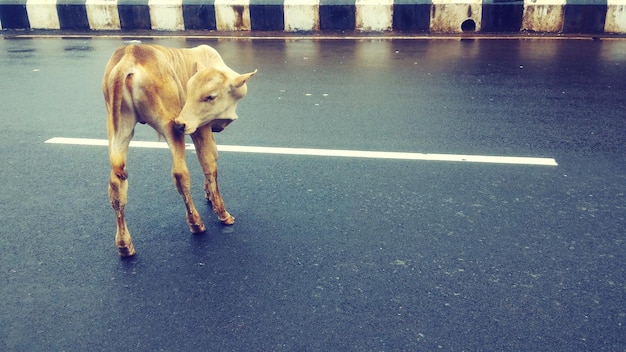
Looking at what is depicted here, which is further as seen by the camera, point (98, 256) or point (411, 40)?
point (411, 40)

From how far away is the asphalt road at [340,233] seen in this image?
269cm

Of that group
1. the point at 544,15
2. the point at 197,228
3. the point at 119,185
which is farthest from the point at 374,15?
the point at 119,185

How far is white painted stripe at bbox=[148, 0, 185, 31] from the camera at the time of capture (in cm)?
1059

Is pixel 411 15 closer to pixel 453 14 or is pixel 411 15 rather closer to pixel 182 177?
pixel 453 14

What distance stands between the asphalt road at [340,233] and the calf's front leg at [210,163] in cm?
9

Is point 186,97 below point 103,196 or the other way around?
the other way around

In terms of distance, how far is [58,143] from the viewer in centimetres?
506

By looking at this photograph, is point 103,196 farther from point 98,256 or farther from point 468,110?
point 468,110

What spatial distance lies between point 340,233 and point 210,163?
88cm

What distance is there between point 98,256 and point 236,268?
81 cm

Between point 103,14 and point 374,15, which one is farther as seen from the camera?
point 103,14

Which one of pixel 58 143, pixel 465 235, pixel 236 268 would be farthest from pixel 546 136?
pixel 58 143

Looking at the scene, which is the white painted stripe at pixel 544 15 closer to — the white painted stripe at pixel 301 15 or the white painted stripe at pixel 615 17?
the white painted stripe at pixel 615 17

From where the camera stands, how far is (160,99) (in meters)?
3.11
